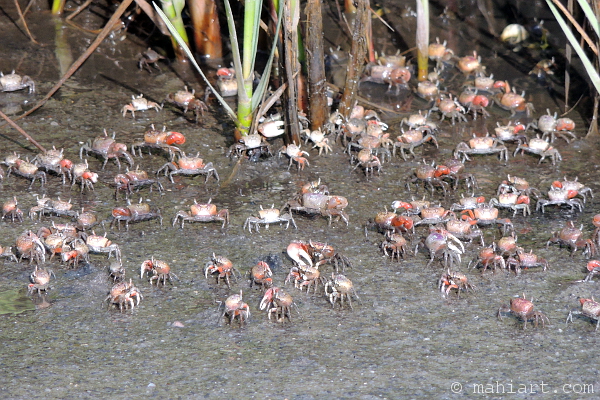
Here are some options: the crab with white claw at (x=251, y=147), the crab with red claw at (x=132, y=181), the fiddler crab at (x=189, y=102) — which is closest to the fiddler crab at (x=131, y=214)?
the crab with red claw at (x=132, y=181)

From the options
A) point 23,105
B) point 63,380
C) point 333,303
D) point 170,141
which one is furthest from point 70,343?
point 23,105

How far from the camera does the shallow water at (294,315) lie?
13.9 feet

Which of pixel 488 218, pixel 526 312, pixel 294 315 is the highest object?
pixel 488 218

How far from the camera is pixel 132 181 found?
244 inches

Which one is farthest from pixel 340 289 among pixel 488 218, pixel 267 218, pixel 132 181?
pixel 132 181

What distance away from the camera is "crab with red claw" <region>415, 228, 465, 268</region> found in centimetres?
532

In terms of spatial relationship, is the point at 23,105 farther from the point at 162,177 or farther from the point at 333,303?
the point at 333,303

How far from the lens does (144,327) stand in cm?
470

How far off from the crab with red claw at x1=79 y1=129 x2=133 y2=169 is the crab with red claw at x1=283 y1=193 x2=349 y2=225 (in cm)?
159

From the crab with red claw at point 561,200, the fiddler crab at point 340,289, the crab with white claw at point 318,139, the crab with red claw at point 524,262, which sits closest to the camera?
the fiddler crab at point 340,289

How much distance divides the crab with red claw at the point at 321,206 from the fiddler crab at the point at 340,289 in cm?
94

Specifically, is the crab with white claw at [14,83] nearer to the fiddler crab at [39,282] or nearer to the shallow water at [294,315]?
the shallow water at [294,315]

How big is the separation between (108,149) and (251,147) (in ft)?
3.93

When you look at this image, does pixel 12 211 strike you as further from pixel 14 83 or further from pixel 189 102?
pixel 14 83
